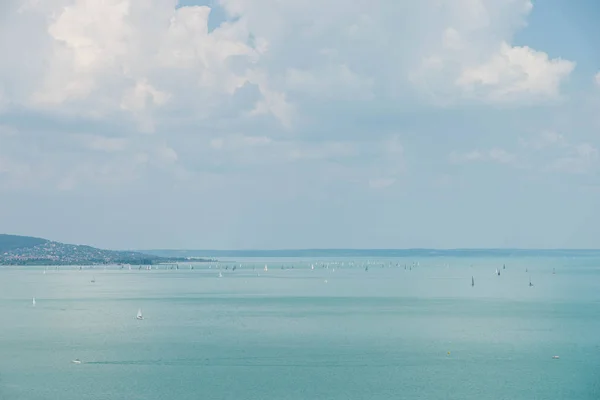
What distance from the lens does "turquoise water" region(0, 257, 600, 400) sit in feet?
190

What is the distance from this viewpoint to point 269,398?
55.0 m

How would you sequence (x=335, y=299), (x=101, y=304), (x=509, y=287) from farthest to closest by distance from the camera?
(x=509, y=287)
(x=335, y=299)
(x=101, y=304)

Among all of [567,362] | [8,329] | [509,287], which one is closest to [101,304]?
[8,329]

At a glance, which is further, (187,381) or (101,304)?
(101,304)

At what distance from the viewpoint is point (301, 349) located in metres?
74.4

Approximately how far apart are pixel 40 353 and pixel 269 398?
27589 mm

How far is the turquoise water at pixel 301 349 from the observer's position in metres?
57.8

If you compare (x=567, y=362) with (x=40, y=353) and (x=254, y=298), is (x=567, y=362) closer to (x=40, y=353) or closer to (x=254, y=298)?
(x=40, y=353)

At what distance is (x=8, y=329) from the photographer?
92.9 m

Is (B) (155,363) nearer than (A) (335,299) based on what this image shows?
Yes

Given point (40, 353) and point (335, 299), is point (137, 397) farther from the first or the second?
point (335, 299)

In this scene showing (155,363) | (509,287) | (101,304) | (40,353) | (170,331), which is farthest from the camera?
(509,287)

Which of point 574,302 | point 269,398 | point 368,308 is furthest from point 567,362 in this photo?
point 574,302

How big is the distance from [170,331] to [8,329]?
1876 centimetres
